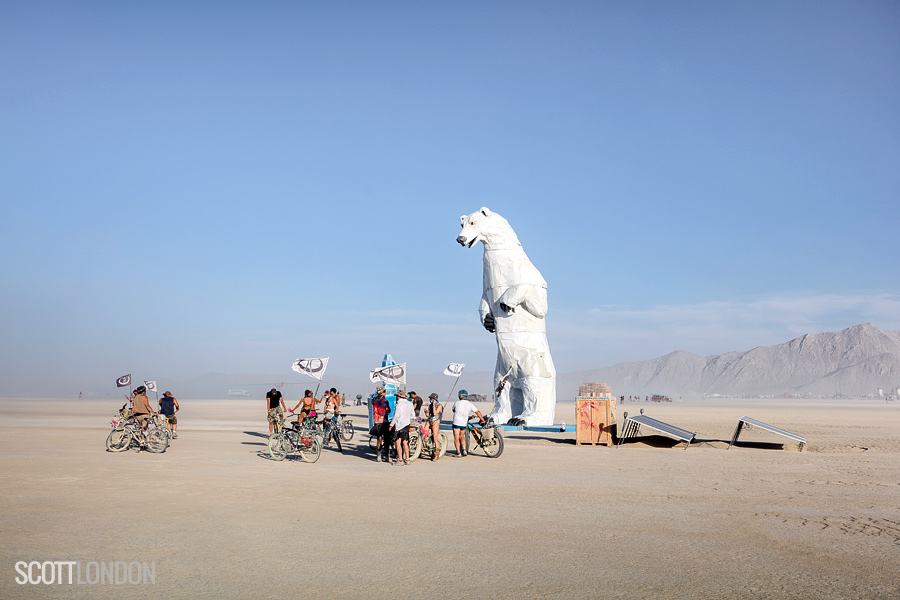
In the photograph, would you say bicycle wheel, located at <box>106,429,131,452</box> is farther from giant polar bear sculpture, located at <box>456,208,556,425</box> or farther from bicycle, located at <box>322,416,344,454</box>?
giant polar bear sculpture, located at <box>456,208,556,425</box>

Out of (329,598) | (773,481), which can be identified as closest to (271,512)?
(329,598)

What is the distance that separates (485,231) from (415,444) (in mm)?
8183

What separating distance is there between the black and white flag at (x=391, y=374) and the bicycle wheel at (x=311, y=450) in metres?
3.92

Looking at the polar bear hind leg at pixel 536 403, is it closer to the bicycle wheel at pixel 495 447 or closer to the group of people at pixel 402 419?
the group of people at pixel 402 419

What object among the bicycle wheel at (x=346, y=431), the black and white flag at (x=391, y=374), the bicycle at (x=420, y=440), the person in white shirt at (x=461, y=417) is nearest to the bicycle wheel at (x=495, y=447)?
the person in white shirt at (x=461, y=417)

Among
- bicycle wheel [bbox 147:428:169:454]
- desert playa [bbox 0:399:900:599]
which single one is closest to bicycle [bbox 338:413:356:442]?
bicycle wheel [bbox 147:428:169:454]

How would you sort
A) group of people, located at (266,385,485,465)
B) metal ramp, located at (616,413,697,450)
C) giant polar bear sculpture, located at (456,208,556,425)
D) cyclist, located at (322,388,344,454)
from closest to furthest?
group of people, located at (266,385,485,465)
cyclist, located at (322,388,344,454)
metal ramp, located at (616,413,697,450)
giant polar bear sculpture, located at (456,208,556,425)

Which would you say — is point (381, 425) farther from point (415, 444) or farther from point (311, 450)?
point (311, 450)

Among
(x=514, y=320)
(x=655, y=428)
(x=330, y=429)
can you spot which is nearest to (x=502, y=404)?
(x=514, y=320)

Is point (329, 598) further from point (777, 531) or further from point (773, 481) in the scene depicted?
point (773, 481)

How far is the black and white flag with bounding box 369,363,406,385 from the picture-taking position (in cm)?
1889

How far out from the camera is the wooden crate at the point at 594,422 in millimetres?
19859

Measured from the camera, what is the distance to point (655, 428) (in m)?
18.7

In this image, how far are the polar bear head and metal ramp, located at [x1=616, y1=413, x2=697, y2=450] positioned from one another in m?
6.62
